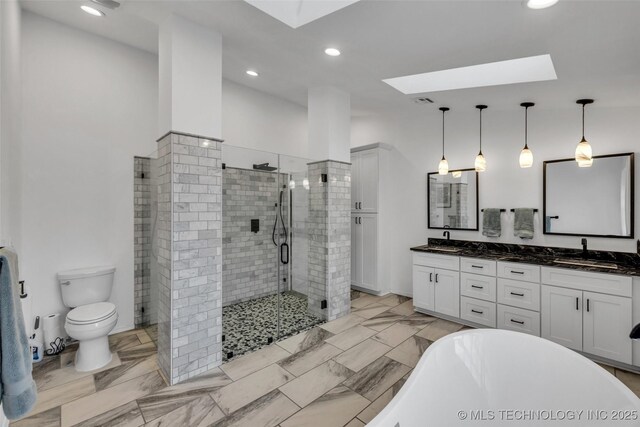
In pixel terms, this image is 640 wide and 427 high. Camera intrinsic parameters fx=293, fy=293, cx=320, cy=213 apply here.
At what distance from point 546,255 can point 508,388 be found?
215cm

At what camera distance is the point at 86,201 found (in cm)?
301

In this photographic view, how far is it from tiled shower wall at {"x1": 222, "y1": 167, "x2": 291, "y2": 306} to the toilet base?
124 cm

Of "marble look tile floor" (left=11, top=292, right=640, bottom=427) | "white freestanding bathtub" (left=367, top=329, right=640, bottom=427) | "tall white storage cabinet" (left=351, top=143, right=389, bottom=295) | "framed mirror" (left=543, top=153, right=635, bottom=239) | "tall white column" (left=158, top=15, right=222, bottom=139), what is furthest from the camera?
"tall white storage cabinet" (left=351, top=143, right=389, bottom=295)

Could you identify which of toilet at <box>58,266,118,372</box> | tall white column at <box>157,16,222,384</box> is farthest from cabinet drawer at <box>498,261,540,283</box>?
toilet at <box>58,266,118,372</box>

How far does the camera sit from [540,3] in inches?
72.9

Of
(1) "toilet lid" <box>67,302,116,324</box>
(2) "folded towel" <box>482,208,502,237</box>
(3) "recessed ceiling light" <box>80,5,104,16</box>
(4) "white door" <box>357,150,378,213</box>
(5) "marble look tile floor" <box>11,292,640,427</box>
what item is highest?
(3) "recessed ceiling light" <box>80,5,104,16</box>

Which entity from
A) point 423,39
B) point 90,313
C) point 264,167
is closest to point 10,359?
point 90,313

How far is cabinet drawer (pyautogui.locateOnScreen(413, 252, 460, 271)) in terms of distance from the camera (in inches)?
144

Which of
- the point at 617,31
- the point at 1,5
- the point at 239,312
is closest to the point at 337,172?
the point at 239,312

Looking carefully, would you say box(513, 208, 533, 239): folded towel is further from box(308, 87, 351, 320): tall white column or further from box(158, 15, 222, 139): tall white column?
box(158, 15, 222, 139): tall white column

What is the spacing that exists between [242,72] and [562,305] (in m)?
4.27

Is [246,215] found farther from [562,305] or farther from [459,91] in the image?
[562,305]

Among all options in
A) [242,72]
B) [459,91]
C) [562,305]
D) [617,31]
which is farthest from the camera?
[242,72]

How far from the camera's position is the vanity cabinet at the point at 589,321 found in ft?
8.48
